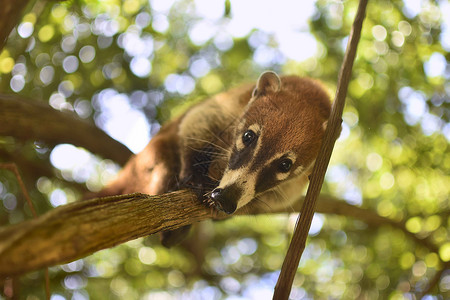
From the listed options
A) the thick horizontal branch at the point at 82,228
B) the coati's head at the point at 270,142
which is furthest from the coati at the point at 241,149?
the thick horizontal branch at the point at 82,228

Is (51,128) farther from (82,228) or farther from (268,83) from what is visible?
(82,228)

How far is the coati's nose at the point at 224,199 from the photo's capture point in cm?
279

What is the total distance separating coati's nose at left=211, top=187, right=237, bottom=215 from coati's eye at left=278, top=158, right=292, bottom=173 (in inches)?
23.2

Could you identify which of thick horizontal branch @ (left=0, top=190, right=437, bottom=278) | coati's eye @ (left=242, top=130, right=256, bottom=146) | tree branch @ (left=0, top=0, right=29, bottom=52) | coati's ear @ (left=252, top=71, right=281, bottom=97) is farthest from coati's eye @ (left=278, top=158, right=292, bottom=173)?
tree branch @ (left=0, top=0, right=29, bottom=52)

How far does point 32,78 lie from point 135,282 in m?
3.02

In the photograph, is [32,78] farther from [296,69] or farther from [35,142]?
[296,69]

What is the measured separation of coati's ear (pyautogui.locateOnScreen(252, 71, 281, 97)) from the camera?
149 inches

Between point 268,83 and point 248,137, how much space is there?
766mm

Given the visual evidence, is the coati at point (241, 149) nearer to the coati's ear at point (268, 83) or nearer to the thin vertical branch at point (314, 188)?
the coati's ear at point (268, 83)

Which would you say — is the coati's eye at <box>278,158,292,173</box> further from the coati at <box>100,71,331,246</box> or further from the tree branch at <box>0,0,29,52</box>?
the tree branch at <box>0,0,29,52</box>

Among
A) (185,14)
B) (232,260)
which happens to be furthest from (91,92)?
(232,260)

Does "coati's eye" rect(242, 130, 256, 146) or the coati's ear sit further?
the coati's ear

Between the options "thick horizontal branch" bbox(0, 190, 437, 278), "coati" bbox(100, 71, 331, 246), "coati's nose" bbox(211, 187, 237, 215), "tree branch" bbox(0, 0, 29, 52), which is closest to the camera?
"thick horizontal branch" bbox(0, 190, 437, 278)

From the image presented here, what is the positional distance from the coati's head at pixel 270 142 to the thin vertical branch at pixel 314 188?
607mm
